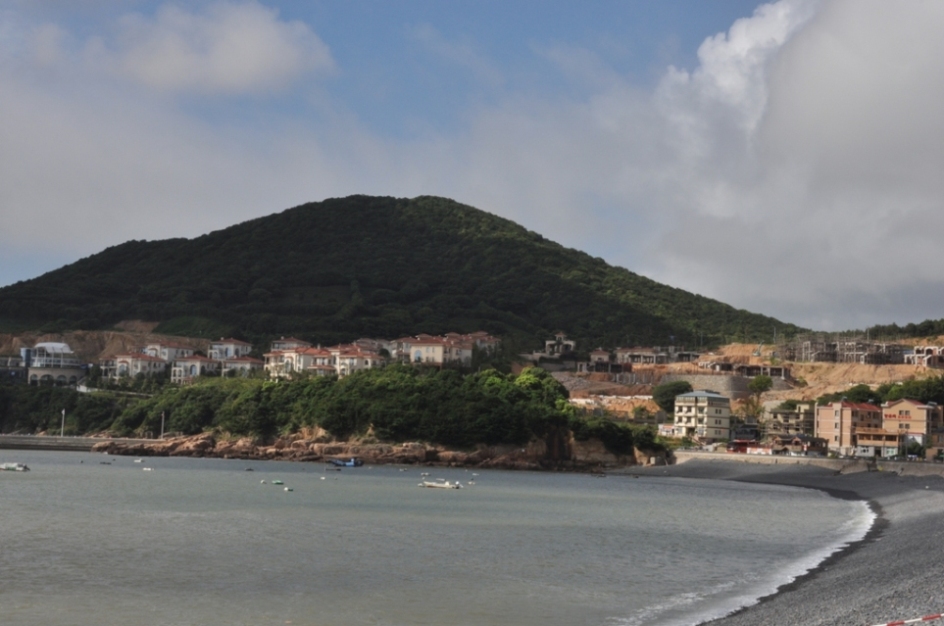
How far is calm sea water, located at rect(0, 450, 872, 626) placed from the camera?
65.7 feet

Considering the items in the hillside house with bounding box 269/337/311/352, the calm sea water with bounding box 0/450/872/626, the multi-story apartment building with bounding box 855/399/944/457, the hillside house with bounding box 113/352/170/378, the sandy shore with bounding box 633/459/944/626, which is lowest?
the calm sea water with bounding box 0/450/872/626

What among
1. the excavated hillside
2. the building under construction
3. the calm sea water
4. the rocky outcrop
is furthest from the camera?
the building under construction

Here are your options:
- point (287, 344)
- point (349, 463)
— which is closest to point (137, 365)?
point (287, 344)

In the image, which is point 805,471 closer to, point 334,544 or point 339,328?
point 334,544

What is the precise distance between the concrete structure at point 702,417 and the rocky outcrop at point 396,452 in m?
11.5

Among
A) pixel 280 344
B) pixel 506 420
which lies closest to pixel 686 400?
pixel 506 420

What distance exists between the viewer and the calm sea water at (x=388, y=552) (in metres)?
20.0

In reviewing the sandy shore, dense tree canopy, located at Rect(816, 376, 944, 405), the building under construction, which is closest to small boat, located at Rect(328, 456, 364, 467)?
the sandy shore

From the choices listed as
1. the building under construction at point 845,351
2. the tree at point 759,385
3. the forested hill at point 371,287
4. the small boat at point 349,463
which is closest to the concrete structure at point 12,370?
the forested hill at point 371,287

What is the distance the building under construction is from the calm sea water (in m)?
77.7

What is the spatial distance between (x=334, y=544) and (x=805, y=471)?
160 ft

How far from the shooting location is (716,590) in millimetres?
22641

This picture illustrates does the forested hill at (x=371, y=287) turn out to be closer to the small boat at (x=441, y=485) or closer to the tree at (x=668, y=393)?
the tree at (x=668, y=393)

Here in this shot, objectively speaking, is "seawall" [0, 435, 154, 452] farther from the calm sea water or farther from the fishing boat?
the calm sea water
